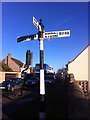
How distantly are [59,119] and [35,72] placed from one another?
27.5 meters

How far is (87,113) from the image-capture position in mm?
9977

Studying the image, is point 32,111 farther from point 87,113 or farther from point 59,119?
point 87,113

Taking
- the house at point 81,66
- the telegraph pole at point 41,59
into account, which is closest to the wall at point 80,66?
the house at point 81,66

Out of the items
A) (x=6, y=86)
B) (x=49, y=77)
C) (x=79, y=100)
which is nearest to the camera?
(x=79, y=100)

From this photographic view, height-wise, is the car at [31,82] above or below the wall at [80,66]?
below

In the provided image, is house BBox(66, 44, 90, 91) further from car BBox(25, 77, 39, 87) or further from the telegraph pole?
the telegraph pole

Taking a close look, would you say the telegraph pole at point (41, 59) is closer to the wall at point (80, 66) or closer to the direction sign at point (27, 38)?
the direction sign at point (27, 38)

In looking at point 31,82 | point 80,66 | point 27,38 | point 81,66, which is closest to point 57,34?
point 27,38

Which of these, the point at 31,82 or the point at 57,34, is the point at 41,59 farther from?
the point at 31,82

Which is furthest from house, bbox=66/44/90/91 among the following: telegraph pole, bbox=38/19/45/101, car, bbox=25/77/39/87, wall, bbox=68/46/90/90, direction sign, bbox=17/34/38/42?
telegraph pole, bbox=38/19/45/101

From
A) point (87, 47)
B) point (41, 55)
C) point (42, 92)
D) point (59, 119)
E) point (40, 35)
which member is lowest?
point (59, 119)

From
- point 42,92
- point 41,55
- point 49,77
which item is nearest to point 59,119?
point 42,92

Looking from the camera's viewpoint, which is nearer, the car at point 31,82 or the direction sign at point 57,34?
the direction sign at point 57,34

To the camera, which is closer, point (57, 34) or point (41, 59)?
point (41, 59)
